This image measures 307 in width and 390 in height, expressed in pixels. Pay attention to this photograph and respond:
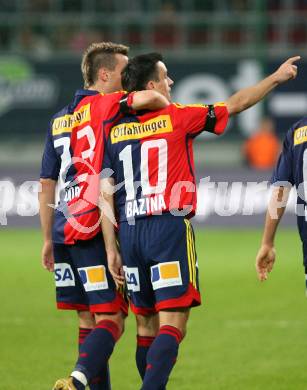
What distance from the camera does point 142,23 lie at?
895 inches

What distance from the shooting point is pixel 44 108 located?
2173cm

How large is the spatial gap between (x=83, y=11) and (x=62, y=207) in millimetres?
16689

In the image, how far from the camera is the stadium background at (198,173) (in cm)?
856

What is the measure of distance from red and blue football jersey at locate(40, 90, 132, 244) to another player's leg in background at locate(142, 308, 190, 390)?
0.84 m

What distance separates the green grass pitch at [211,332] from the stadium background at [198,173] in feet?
0.05

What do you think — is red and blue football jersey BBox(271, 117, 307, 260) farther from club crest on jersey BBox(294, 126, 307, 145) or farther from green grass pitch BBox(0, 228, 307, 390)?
green grass pitch BBox(0, 228, 307, 390)

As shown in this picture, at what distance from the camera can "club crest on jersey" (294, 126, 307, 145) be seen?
6305 millimetres

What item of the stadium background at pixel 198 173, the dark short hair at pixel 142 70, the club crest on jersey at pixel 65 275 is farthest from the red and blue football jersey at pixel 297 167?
the stadium background at pixel 198 173

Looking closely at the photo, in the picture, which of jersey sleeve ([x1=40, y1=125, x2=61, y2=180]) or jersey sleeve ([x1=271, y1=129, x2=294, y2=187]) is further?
jersey sleeve ([x1=40, y1=125, x2=61, y2=180])

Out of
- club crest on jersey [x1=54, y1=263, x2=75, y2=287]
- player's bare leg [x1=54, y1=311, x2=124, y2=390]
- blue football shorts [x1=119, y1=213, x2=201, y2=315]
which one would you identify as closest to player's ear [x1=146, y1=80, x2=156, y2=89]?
blue football shorts [x1=119, y1=213, x2=201, y2=315]

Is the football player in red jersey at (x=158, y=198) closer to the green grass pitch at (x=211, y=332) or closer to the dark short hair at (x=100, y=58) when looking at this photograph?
the dark short hair at (x=100, y=58)

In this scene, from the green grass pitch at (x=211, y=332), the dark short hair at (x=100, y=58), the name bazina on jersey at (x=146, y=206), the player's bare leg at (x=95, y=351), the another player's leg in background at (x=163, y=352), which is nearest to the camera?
the another player's leg in background at (x=163, y=352)

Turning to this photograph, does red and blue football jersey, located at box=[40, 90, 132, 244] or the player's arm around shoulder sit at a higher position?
the player's arm around shoulder

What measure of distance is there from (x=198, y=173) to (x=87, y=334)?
11306mm
